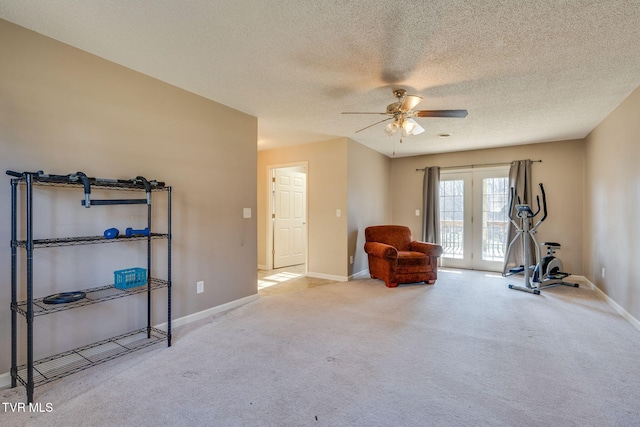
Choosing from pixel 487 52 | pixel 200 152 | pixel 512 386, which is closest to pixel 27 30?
pixel 200 152

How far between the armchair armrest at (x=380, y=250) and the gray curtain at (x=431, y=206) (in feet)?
5.57

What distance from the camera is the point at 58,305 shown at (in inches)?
81.1

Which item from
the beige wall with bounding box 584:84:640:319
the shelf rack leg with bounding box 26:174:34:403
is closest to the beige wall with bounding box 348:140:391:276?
the beige wall with bounding box 584:84:640:319

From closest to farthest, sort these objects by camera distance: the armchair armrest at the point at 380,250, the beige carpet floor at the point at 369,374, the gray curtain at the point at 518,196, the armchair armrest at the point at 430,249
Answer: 1. the beige carpet floor at the point at 369,374
2. the armchair armrest at the point at 380,250
3. the armchair armrest at the point at 430,249
4. the gray curtain at the point at 518,196

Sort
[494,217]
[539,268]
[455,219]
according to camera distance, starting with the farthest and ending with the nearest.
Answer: [455,219], [494,217], [539,268]

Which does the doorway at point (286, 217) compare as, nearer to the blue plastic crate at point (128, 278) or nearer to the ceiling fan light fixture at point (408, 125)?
the ceiling fan light fixture at point (408, 125)

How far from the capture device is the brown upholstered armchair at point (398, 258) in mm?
4688

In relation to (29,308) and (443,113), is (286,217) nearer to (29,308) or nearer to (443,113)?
(443,113)

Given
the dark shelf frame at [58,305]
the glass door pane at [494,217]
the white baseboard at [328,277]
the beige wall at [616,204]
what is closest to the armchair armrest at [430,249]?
the white baseboard at [328,277]

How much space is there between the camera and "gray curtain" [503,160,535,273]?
541 centimetres

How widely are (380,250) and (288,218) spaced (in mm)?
2349

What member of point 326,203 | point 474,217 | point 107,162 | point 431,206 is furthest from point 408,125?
point 474,217

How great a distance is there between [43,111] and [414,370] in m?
3.30

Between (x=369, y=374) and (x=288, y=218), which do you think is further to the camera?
(x=288, y=218)
